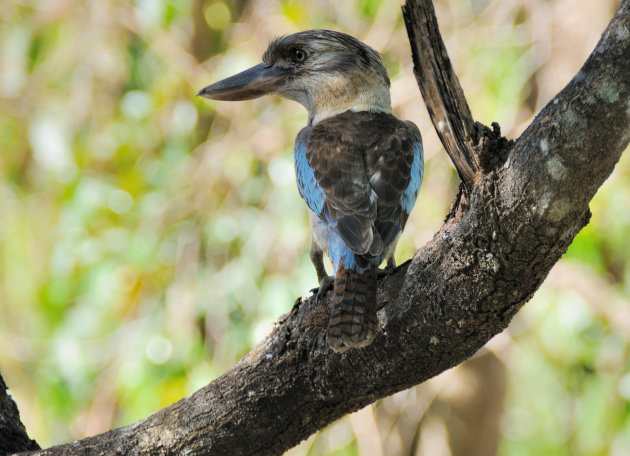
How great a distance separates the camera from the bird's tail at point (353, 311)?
1.86 meters

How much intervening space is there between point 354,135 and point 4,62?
290 cm

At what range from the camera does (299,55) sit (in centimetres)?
330

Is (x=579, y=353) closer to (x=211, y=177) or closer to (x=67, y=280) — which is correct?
(x=211, y=177)

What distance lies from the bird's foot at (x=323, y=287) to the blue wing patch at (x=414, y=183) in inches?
12.8

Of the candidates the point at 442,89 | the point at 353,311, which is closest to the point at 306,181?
the point at 353,311

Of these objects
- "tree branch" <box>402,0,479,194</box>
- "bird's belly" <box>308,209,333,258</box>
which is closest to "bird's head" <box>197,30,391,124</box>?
"bird's belly" <box>308,209,333,258</box>

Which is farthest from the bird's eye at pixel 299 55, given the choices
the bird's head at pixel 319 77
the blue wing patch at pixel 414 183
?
the blue wing patch at pixel 414 183

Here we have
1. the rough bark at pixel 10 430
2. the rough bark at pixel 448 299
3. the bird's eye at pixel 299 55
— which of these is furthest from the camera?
the bird's eye at pixel 299 55

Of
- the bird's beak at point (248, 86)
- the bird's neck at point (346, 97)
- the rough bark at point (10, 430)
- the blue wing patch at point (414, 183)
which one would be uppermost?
the bird's beak at point (248, 86)

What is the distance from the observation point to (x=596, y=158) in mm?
1500

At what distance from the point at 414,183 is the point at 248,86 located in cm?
94

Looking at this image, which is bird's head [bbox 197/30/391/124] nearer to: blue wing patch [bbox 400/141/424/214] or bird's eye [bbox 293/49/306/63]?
bird's eye [bbox 293/49/306/63]

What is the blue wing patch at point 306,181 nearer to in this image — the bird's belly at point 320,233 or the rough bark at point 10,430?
the bird's belly at point 320,233

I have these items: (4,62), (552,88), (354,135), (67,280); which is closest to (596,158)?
(354,135)
